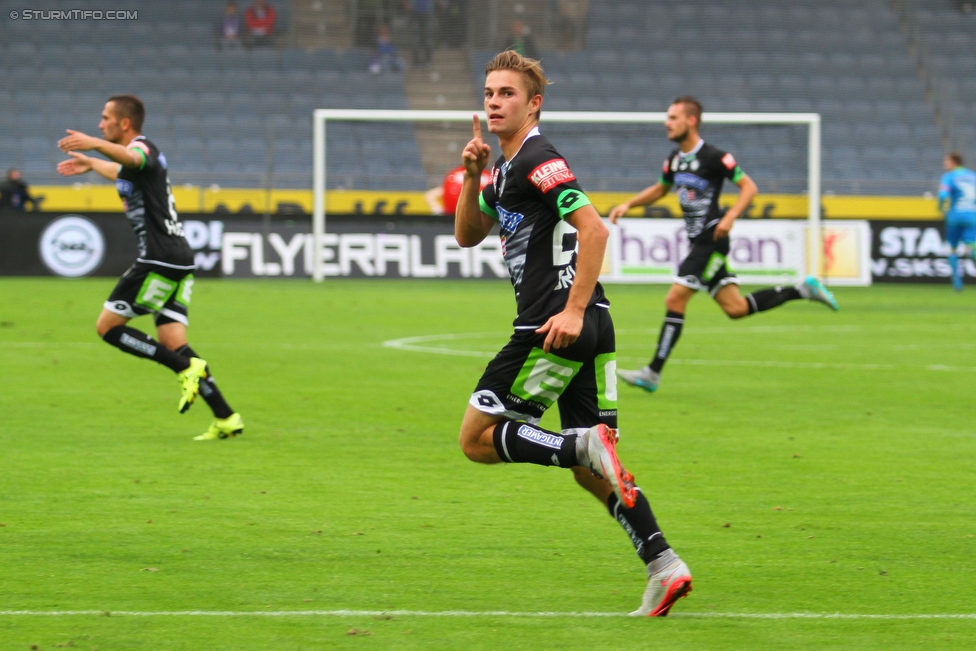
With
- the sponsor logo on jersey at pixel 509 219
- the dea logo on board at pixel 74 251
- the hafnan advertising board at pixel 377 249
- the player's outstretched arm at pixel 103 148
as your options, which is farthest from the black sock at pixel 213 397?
the dea logo on board at pixel 74 251

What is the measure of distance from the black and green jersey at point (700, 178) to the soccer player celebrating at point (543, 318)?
666cm

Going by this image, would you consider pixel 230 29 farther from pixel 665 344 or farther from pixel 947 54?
pixel 665 344

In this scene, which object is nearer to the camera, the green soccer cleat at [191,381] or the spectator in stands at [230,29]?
the green soccer cleat at [191,381]

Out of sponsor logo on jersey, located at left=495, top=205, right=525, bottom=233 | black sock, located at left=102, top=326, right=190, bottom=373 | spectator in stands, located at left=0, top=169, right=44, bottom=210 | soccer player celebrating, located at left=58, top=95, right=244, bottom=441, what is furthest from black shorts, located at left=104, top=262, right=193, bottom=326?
spectator in stands, located at left=0, top=169, right=44, bottom=210

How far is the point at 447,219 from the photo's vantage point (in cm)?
2508

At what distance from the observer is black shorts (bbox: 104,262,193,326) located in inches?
360

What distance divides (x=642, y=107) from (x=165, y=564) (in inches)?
1169

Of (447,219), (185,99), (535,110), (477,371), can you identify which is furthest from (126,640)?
(185,99)

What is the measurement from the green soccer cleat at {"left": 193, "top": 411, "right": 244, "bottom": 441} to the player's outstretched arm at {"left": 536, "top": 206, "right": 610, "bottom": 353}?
4483 mm

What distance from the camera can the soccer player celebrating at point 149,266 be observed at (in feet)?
29.2

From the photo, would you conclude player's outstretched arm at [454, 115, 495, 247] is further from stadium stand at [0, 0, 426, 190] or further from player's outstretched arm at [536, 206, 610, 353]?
stadium stand at [0, 0, 426, 190]

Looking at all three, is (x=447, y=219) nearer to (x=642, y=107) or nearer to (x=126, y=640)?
(x=642, y=107)

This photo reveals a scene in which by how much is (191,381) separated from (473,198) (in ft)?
13.4

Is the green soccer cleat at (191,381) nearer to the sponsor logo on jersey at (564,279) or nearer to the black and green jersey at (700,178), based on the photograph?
the sponsor logo on jersey at (564,279)
